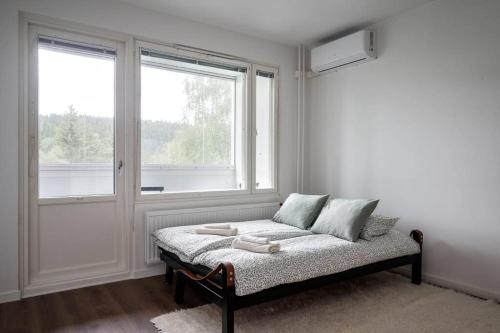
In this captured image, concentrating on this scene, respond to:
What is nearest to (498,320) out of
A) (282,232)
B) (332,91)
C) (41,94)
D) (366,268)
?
(366,268)

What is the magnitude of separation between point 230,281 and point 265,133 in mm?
2486

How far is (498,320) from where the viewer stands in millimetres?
2406

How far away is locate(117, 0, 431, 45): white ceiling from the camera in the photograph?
10.5 ft

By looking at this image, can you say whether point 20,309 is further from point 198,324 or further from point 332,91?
point 332,91

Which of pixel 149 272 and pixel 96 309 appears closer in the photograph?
pixel 96 309

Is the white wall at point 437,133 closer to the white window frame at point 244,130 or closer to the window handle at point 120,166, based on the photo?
the white window frame at point 244,130

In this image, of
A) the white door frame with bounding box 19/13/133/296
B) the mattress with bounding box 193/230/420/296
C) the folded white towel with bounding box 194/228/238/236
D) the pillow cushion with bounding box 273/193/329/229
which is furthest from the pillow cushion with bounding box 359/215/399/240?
the white door frame with bounding box 19/13/133/296

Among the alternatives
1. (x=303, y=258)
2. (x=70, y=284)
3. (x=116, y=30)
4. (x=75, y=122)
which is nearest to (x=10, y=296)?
(x=70, y=284)

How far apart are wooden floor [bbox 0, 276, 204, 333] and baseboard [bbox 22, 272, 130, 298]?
0.18ft

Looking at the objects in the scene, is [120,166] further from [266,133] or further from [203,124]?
[266,133]

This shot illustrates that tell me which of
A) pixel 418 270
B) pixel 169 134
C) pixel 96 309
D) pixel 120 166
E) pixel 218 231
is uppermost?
pixel 169 134

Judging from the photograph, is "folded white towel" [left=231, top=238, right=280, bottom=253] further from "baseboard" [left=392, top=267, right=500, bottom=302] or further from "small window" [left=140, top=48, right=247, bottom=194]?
"baseboard" [left=392, top=267, right=500, bottom=302]

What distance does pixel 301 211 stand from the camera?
348 cm

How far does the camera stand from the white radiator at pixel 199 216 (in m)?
3.32
